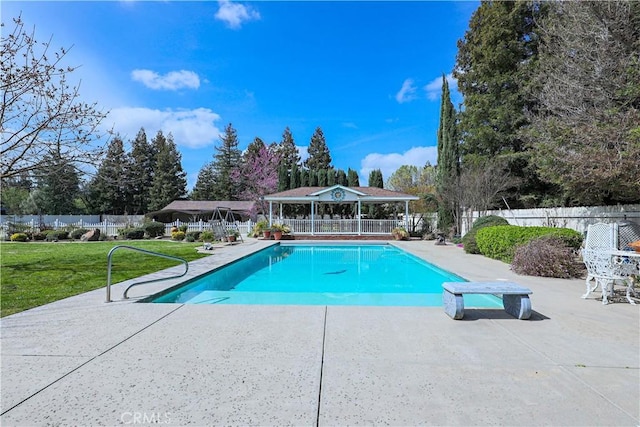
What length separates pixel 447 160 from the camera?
901 inches

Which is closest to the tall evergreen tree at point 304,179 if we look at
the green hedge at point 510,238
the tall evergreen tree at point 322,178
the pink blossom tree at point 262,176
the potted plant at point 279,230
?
the tall evergreen tree at point 322,178

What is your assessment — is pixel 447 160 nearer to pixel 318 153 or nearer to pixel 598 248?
pixel 598 248

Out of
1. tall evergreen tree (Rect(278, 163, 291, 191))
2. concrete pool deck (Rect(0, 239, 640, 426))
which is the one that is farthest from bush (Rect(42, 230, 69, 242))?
concrete pool deck (Rect(0, 239, 640, 426))

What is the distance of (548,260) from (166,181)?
4358 centimetres

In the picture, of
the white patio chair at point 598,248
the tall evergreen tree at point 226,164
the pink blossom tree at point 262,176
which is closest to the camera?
the white patio chair at point 598,248

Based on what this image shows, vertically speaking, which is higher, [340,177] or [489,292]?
[340,177]

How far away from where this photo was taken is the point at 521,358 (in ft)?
10.6

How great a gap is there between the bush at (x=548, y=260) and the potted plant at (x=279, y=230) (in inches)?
583

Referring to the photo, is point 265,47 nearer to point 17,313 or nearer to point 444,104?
point 17,313

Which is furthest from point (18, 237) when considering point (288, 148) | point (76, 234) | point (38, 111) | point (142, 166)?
point (288, 148)

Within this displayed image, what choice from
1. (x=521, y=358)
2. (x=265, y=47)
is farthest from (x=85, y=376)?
(x=265, y=47)

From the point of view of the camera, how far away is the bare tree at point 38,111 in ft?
26.1

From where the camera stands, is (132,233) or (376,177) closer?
(132,233)

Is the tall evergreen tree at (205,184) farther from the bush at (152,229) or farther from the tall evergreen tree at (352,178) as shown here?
the bush at (152,229)
